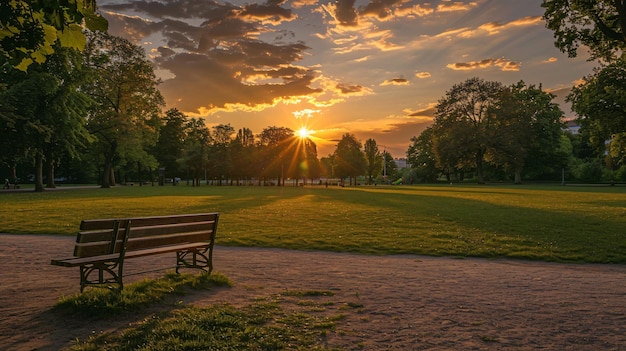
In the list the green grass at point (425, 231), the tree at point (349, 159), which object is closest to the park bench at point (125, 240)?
the green grass at point (425, 231)

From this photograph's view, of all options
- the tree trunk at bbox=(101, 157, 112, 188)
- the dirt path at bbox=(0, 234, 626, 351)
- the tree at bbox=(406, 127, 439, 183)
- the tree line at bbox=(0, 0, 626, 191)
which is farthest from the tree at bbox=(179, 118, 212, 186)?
the dirt path at bbox=(0, 234, 626, 351)

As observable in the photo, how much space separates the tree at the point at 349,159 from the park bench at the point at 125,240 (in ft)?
272

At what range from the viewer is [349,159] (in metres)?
90.1

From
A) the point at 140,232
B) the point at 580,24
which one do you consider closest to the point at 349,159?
the point at 580,24

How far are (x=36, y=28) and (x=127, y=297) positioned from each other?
11.7 ft

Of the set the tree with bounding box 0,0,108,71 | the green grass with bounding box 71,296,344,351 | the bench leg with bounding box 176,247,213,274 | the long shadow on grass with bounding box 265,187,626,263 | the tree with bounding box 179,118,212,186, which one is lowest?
the long shadow on grass with bounding box 265,187,626,263

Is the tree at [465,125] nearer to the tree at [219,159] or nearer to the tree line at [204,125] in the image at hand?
the tree line at [204,125]

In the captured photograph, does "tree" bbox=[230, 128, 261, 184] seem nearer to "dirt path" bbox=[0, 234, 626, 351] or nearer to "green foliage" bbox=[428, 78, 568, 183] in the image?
"green foliage" bbox=[428, 78, 568, 183]

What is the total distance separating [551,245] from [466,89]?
70605 mm

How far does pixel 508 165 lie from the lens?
69938 millimetres

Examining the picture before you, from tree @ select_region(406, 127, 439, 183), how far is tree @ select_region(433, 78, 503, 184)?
600 inches

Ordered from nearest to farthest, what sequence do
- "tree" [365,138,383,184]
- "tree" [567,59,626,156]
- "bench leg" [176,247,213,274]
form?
"bench leg" [176,247,213,274] < "tree" [567,59,626,156] < "tree" [365,138,383,184]

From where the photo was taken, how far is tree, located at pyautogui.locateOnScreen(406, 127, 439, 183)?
9919cm

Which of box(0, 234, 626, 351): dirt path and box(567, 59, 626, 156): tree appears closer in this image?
box(0, 234, 626, 351): dirt path
